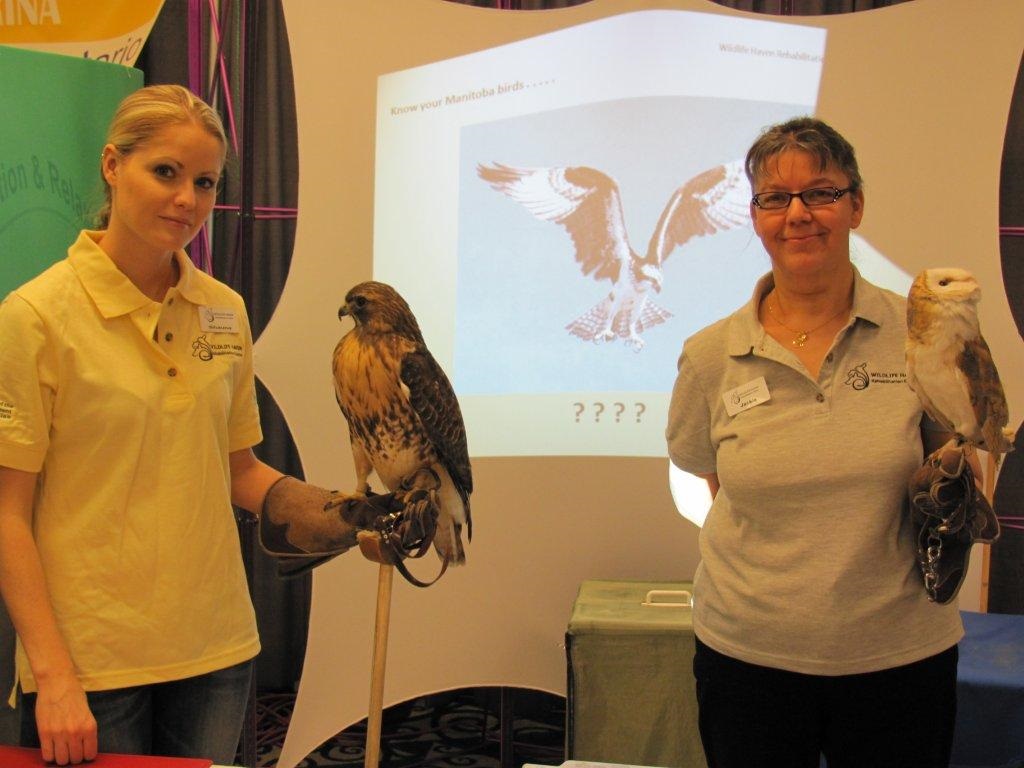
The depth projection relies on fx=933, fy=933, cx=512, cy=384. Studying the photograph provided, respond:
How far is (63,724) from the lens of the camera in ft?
3.98

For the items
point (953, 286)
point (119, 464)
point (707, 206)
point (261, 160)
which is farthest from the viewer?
point (261, 160)

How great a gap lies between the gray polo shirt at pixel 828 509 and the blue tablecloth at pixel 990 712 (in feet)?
3.78

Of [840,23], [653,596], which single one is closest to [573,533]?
[653,596]

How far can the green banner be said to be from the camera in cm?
218

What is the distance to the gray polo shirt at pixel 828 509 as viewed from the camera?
51.8 inches

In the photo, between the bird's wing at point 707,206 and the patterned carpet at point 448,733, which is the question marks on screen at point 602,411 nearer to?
the bird's wing at point 707,206

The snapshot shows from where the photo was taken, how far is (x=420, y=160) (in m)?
2.73

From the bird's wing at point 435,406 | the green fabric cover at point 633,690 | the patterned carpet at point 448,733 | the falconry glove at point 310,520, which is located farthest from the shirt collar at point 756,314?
the patterned carpet at point 448,733

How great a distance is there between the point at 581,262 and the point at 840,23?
988 millimetres

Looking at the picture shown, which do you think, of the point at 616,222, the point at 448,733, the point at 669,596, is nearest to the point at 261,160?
the point at 616,222

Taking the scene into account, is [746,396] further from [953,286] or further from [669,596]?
[669,596]

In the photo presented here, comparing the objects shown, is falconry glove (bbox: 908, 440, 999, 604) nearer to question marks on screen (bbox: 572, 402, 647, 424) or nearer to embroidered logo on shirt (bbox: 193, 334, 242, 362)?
embroidered logo on shirt (bbox: 193, 334, 242, 362)

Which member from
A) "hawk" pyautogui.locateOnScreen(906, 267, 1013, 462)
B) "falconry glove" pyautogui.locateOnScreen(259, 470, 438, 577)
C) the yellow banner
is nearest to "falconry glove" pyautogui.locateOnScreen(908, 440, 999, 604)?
"hawk" pyautogui.locateOnScreen(906, 267, 1013, 462)

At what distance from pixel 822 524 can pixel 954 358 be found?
30 cm
